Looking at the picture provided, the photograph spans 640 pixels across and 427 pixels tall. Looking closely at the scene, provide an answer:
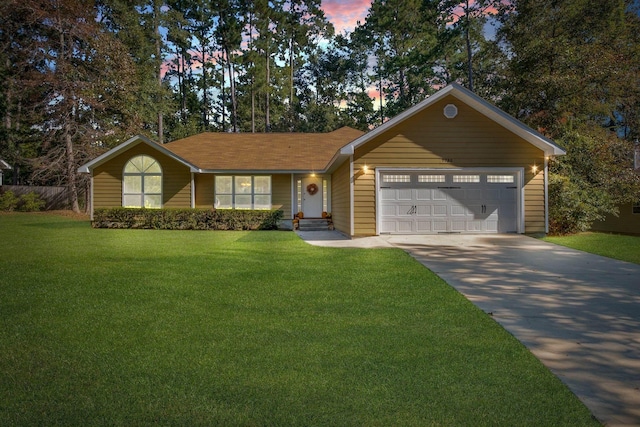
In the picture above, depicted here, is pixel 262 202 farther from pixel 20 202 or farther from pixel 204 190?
pixel 20 202

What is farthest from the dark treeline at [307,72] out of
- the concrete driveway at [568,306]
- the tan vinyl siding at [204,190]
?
the tan vinyl siding at [204,190]

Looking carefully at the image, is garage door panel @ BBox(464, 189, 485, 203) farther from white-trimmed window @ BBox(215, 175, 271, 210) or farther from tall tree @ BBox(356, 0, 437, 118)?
tall tree @ BBox(356, 0, 437, 118)

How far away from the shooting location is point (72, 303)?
5898mm

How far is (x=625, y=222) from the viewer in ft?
73.0

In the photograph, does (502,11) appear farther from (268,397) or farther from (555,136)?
(268,397)

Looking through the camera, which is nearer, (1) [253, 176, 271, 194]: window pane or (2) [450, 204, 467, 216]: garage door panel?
(2) [450, 204, 467, 216]: garage door panel

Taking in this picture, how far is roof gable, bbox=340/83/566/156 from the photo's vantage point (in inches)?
564

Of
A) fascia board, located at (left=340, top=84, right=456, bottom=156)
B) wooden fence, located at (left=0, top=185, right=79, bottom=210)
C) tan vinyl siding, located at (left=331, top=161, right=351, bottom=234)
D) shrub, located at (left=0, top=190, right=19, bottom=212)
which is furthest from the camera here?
wooden fence, located at (left=0, top=185, right=79, bottom=210)

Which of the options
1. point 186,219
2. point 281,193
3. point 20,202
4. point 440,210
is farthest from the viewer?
point 20,202

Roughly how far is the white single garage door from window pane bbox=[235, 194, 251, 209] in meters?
8.40

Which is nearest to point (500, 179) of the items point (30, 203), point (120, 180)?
point (120, 180)

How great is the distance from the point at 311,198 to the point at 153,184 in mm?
7502

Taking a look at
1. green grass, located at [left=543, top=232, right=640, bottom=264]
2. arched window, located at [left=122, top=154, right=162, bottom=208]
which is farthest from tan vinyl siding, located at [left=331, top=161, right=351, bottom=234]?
arched window, located at [left=122, top=154, right=162, bottom=208]

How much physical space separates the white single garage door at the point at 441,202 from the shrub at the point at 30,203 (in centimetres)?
2431
